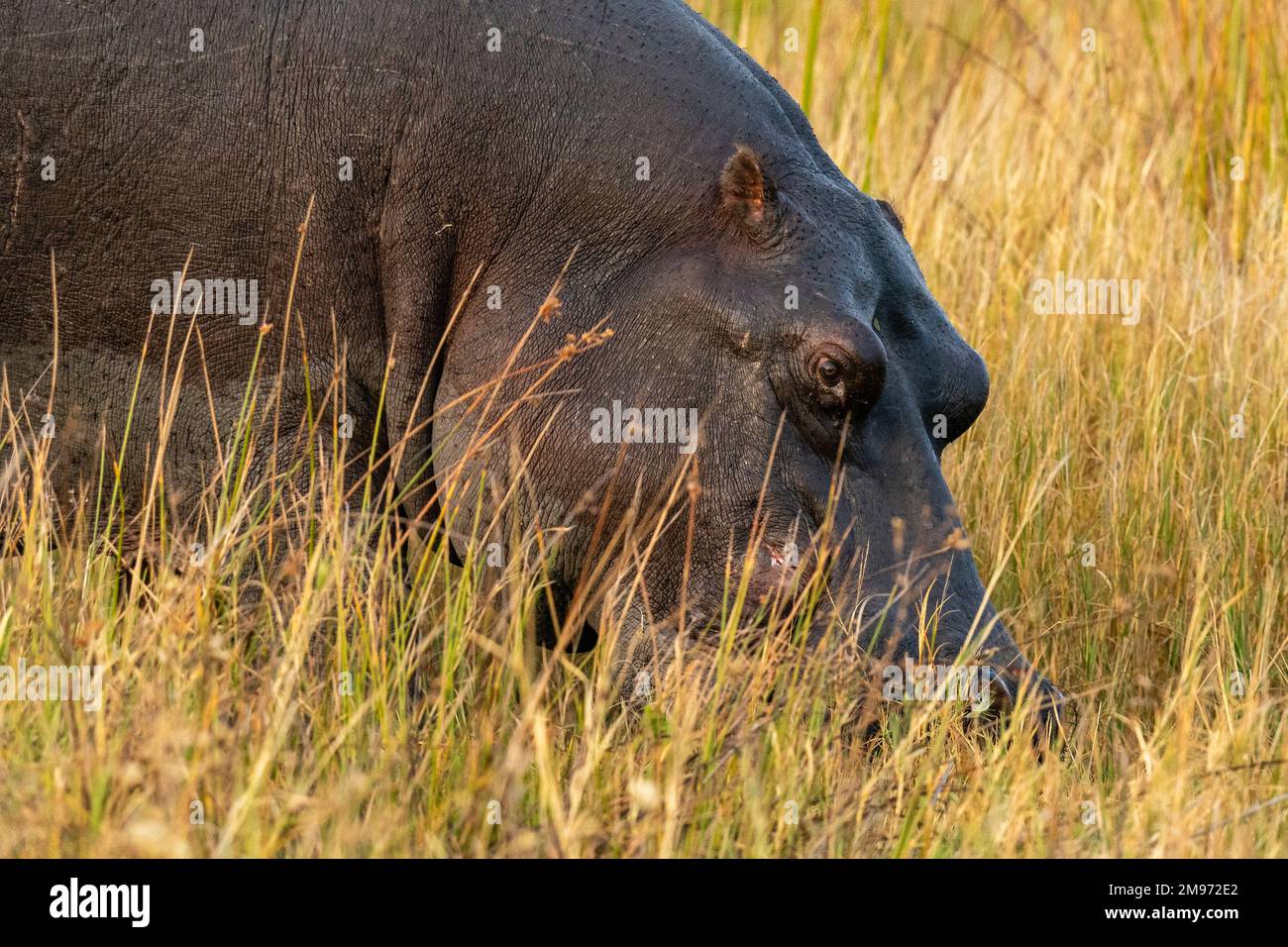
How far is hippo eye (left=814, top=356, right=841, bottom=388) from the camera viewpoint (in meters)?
3.54

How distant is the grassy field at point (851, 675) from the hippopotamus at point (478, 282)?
22 centimetres

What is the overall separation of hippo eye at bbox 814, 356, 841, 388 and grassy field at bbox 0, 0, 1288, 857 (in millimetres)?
540

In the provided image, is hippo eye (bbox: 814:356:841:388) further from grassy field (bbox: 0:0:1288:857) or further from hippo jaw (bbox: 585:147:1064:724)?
grassy field (bbox: 0:0:1288:857)

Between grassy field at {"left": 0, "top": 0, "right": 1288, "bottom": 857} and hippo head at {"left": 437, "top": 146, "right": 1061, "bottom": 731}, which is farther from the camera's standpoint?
hippo head at {"left": 437, "top": 146, "right": 1061, "bottom": 731}

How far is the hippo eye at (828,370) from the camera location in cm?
354

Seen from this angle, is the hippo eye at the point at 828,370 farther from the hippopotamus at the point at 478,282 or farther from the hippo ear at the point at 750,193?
the hippo ear at the point at 750,193

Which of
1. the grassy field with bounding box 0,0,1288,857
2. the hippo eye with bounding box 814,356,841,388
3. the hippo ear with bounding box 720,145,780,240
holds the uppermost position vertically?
the hippo ear with bounding box 720,145,780,240

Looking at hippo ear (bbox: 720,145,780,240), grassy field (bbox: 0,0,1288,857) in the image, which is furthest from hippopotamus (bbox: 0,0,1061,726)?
grassy field (bbox: 0,0,1288,857)

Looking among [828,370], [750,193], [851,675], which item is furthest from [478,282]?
[851,675]

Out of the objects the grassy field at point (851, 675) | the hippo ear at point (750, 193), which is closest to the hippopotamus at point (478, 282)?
the hippo ear at point (750, 193)

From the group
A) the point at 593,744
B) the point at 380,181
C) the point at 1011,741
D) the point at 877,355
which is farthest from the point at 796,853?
the point at 380,181

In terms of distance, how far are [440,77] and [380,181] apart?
0.84 feet

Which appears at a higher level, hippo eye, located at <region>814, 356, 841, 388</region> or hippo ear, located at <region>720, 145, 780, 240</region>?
hippo ear, located at <region>720, 145, 780, 240</region>

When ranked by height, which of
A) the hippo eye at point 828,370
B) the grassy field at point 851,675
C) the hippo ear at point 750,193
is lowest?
the grassy field at point 851,675
